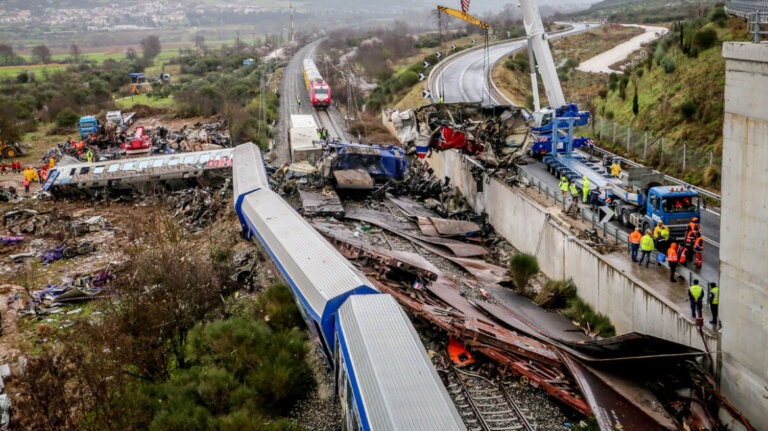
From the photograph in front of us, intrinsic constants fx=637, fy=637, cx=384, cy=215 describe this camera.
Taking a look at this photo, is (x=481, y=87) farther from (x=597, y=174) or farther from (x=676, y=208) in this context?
(x=676, y=208)

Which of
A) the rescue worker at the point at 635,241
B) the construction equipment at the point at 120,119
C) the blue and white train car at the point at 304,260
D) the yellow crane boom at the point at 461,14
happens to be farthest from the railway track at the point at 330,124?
the rescue worker at the point at 635,241

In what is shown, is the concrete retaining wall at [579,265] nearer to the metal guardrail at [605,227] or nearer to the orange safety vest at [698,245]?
the metal guardrail at [605,227]

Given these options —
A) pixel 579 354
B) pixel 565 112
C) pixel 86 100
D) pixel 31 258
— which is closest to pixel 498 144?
pixel 565 112

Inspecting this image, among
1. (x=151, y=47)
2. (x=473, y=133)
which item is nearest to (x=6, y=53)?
(x=151, y=47)

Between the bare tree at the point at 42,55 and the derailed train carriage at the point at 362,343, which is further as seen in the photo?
the bare tree at the point at 42,55

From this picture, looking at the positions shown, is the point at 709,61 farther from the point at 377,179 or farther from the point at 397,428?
the point at 397,428

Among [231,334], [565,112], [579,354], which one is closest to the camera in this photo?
[579,354]
